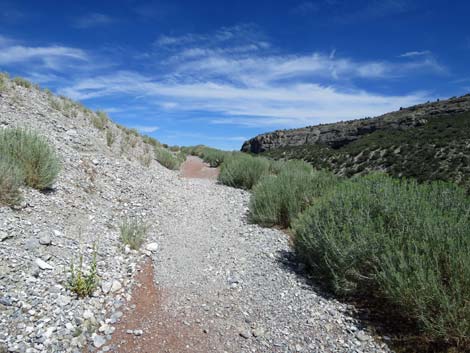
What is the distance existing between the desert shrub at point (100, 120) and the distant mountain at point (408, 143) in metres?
12.8

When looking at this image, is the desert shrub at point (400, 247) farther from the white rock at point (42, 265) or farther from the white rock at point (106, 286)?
the white rock at point (42, 265)

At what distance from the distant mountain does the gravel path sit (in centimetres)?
420

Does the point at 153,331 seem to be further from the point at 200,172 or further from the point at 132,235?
the point at 200,172

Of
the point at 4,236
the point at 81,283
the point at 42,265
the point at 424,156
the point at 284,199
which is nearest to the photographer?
the point at 81,283

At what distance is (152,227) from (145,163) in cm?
659

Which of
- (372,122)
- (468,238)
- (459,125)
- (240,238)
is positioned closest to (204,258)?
(240,238)

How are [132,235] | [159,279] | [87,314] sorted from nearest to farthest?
[87,314]
[159,279]
[132,235]

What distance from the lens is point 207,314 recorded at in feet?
10.8

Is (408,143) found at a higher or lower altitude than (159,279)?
higher

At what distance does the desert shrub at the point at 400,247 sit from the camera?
2.57 meters

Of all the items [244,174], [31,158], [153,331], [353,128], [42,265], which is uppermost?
[353,128]

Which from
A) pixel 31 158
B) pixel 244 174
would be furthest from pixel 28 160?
pixel 244 174

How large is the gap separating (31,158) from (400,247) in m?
5.99

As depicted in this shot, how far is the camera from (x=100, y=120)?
14141 millimetres
